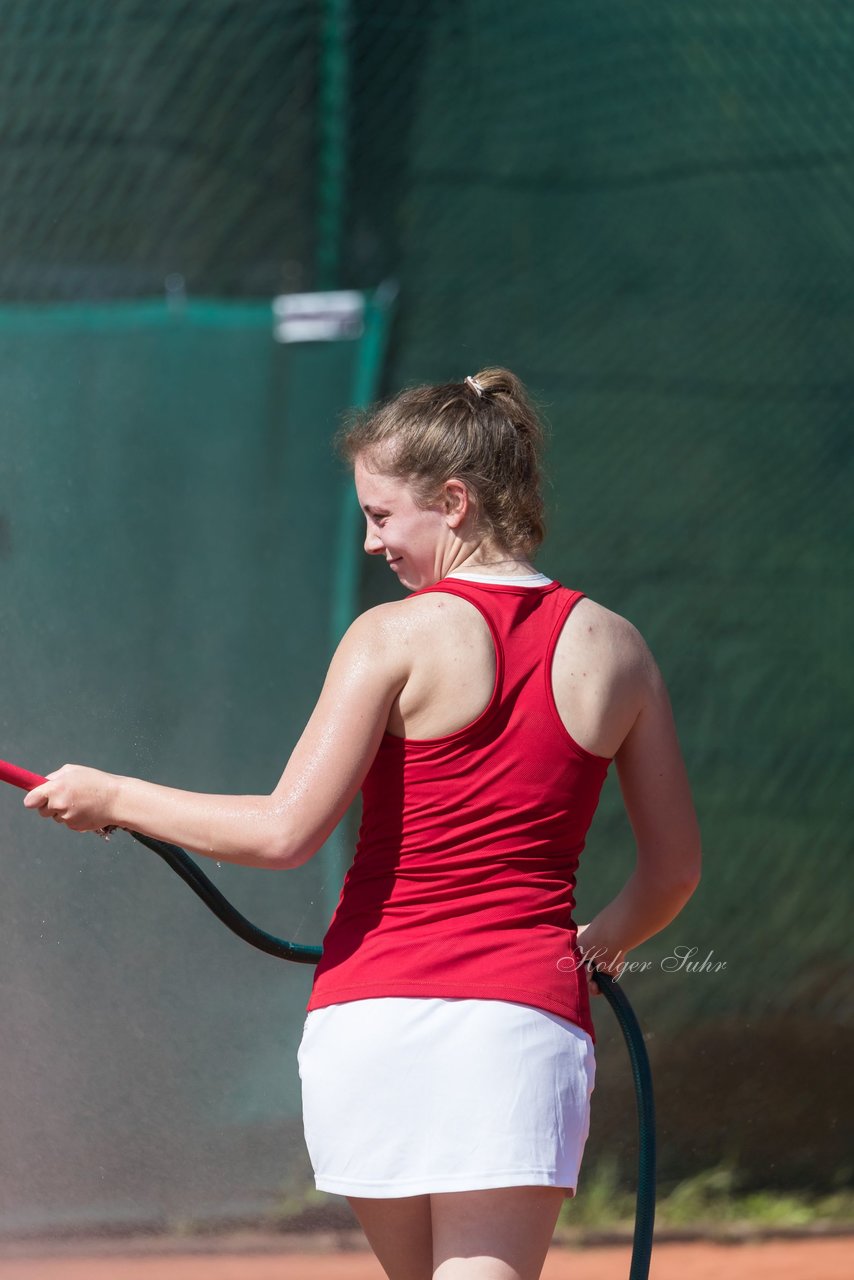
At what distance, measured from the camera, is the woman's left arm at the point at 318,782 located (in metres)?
1.60

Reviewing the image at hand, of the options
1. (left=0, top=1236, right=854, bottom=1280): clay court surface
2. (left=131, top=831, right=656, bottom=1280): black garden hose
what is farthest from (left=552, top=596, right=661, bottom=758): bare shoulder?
(left=0, top=1236, right=854, bottom=1280): clay court surface

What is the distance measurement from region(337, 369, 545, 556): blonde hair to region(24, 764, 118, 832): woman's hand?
0.50m

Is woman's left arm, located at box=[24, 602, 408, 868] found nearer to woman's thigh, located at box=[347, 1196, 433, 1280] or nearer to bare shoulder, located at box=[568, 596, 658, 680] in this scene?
bare shoulder, located at box=[568, 596, 658, 680]

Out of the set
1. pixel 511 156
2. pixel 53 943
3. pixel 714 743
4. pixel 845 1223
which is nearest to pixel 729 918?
pixel 714 743

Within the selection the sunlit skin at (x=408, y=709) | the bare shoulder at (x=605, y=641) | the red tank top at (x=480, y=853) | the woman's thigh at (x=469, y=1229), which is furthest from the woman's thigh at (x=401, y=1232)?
the bare shoulder at (x=605, y=641)

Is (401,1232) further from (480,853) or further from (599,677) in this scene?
(599,677)

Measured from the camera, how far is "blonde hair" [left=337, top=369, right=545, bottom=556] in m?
1.77

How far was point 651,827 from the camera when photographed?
1906 mm

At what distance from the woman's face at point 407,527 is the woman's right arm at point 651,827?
0.27 meters

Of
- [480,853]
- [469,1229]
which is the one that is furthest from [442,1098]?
[480,853]

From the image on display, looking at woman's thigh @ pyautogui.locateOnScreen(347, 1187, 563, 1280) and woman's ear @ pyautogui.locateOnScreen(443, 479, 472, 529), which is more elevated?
woman's ear @ pyautogui.locateOnScreen(443, 479, 472, 529)

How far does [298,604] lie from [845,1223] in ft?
6.69

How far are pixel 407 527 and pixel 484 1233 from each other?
80cm

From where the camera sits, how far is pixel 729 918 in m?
3.67
